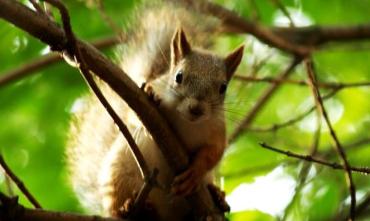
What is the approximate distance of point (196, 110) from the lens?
11.6ft

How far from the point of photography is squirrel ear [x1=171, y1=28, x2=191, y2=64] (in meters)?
3.98

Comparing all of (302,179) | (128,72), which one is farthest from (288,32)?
(128,72)

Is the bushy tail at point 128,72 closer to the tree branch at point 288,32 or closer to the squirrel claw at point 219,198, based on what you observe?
the tree branch at point 288,32

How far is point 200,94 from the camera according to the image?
371 centimetres

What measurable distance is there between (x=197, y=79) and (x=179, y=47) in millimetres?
270

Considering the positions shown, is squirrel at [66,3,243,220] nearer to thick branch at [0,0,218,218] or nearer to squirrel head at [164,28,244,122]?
squirrel head at [164,28,244,122]

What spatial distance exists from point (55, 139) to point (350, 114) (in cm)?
224

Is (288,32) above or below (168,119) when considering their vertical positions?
above

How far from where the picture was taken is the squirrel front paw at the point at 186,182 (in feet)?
11.8

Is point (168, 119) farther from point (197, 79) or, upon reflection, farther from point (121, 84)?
point (121, 84)

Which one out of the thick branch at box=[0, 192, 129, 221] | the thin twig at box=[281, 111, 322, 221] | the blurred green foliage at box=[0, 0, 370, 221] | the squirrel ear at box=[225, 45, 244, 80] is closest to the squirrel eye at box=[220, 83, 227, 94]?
the squirrel ear at box=[225, 45, 244, 80]

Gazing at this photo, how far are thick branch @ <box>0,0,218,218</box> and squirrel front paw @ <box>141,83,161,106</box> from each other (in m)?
0.14

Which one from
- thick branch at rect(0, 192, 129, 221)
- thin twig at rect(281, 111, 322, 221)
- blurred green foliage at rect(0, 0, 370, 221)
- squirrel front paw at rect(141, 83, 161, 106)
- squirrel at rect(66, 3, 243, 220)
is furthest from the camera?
blurred green foliage at rect(0, 0, 370, 221)

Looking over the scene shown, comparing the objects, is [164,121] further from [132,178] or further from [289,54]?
[289,54]
